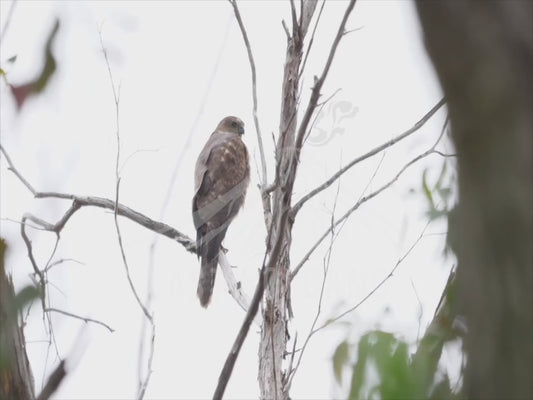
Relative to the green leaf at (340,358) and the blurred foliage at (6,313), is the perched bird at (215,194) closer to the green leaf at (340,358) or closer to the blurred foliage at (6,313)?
the green leaf at (340,358)

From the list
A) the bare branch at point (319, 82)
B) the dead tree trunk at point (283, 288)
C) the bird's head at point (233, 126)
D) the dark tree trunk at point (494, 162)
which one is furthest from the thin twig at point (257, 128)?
the bird's head at point (233, 126)

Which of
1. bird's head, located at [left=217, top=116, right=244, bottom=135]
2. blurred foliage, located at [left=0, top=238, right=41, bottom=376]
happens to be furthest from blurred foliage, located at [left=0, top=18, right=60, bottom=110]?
bird's head, located at [left=217, top=116, right=244, bottom=135]

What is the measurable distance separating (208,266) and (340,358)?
355cm

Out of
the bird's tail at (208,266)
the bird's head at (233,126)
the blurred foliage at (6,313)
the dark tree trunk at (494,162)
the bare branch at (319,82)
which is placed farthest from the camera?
the bird's head at (233,126)

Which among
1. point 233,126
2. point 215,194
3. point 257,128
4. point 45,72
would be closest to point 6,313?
point 45,72

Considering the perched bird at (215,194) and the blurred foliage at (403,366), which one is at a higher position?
the perched bird at (215,194)

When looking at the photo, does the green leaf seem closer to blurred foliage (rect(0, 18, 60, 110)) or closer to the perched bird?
blurred foliage (rect(0, 18, 60, 110))

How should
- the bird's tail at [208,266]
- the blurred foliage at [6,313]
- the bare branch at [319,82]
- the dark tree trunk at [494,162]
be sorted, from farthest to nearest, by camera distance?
1. the bird's tail at [208,266]
2. the bare branch at [319,82]
3. the blurred foliage at [6,313]
4. the dark tree trunk at [494,162]

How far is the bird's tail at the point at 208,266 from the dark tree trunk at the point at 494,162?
15.2 ft

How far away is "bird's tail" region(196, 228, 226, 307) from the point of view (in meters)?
5.72

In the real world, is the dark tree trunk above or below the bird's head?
below

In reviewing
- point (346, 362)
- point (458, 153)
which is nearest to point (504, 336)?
point (458, 153)

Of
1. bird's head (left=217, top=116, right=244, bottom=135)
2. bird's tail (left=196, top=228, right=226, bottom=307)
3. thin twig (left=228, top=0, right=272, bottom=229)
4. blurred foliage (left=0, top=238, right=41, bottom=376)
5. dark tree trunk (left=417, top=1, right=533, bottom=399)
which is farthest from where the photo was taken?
bird's head (left=217, top=116, right=244, bottom=135)

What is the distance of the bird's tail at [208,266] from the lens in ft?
18.8
